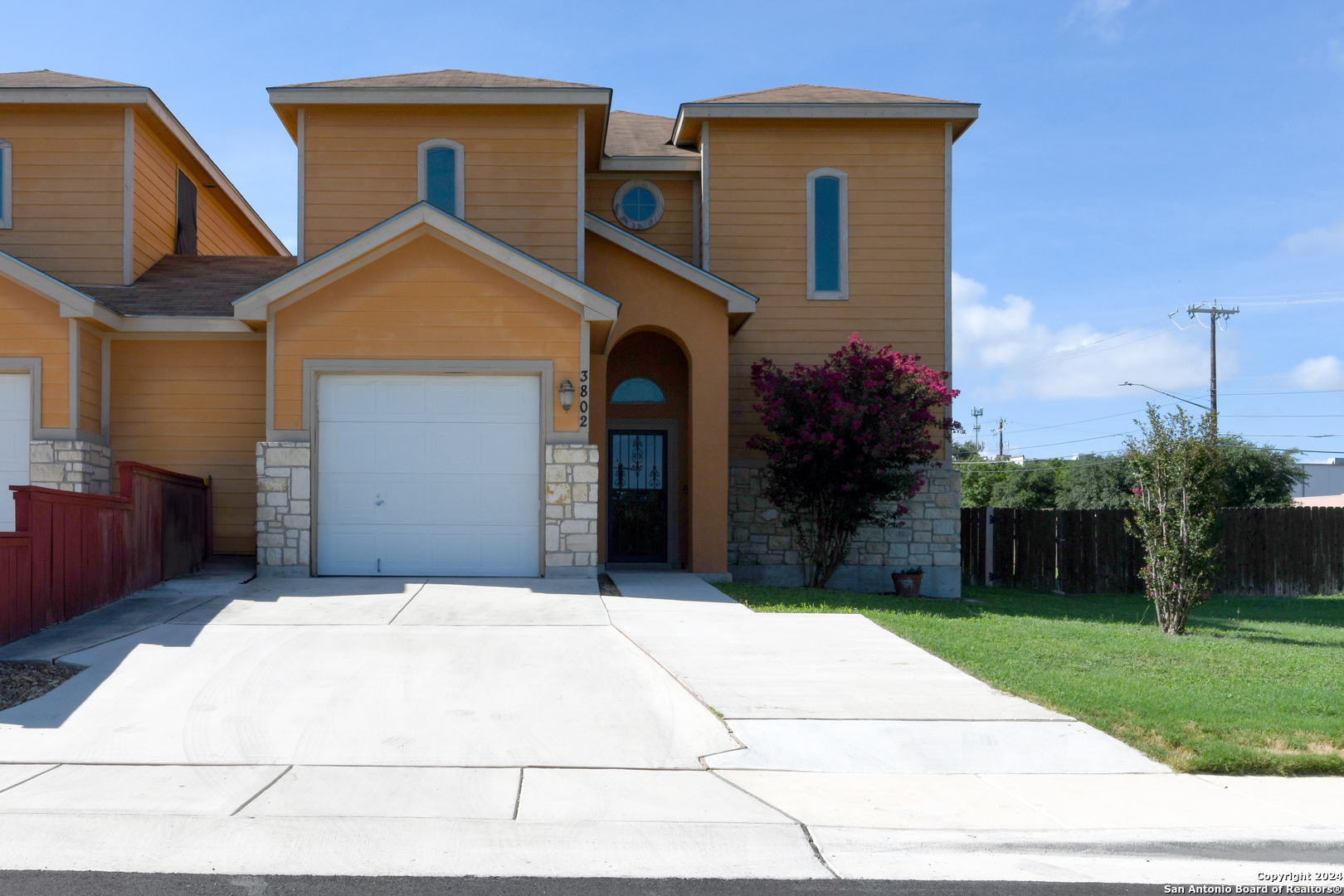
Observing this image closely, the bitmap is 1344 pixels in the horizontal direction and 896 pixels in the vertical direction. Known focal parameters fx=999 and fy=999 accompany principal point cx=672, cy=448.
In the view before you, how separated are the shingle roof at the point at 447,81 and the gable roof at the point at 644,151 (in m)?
1.54

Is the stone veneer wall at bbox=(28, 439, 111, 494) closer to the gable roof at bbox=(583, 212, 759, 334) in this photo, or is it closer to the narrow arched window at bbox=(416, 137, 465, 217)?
the narrow arched window at bbox=(416, 137, 465, 217)

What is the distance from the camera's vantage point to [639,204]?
1725 centimetres

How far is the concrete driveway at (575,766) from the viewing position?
4598 millimetres

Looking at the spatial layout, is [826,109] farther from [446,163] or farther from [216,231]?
[216,231]

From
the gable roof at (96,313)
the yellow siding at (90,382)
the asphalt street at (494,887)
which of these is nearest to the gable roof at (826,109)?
the gable roof at (96,313)

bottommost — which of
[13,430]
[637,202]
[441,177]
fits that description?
[13,430]

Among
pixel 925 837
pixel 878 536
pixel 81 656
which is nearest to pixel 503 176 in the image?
pixel 878 536

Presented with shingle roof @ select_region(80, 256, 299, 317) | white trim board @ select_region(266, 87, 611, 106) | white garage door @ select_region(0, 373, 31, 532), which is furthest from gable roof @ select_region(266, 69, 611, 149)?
white garage door @ select_region(0, 373, 31, 532)

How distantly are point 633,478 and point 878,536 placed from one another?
417 cm

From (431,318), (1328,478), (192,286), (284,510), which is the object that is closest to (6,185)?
(192,286)

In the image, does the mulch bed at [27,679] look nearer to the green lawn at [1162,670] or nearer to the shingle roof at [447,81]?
the green lawn at [1162,670]

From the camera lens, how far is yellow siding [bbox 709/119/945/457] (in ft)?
54.1

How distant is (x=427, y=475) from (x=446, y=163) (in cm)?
571

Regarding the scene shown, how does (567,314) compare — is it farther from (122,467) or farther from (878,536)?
(878,536)
